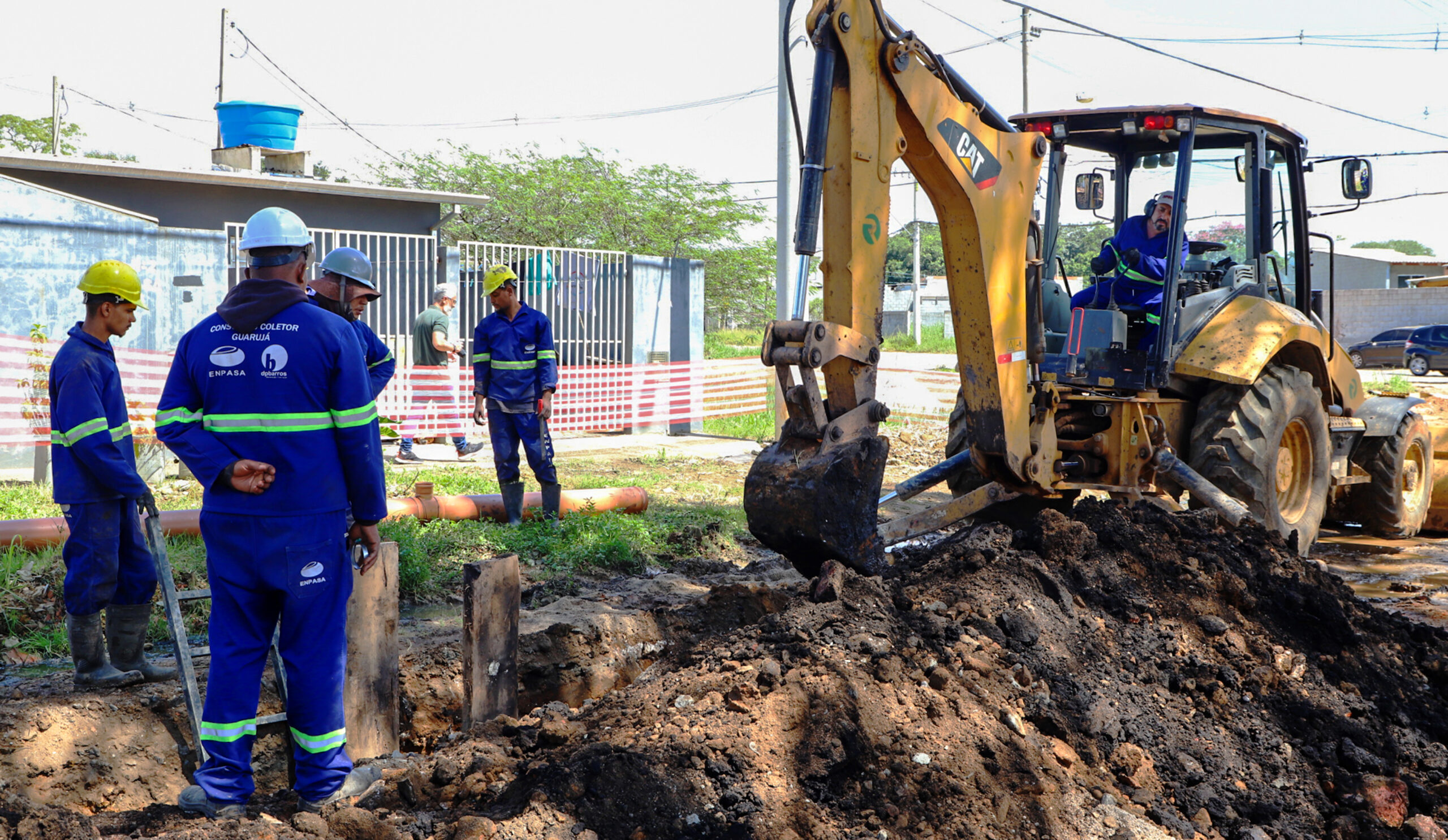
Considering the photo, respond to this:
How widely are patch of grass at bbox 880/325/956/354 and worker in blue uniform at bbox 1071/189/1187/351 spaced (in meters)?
32.5

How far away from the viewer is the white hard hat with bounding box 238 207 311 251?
361cm

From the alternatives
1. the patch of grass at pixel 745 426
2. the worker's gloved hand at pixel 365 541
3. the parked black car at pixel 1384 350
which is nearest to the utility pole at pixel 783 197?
the patch of grass at pixel 745 426

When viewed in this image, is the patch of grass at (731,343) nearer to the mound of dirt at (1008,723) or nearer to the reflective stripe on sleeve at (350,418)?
the mound of dirt at (1008,723)

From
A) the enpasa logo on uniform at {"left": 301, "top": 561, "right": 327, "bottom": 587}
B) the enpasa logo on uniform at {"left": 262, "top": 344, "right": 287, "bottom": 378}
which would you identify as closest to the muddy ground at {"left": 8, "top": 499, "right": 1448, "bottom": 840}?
the enpasa logo on uniform at {"left": 301, "top": 561, "right": 327, "bottom": 587}

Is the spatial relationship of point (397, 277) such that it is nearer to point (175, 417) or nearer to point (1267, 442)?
point (1267, 442)

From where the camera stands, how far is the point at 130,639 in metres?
4.84

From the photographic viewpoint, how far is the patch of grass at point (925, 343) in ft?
135

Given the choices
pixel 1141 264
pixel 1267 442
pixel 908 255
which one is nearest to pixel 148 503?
pixel 1141 264

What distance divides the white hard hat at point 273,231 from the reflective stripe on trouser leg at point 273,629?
89cm

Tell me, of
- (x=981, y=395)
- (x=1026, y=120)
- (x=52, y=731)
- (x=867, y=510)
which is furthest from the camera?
(x=1026, y=120)

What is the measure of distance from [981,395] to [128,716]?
13.7 ft

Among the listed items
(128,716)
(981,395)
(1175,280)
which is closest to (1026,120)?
(1175,280)

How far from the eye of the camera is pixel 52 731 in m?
4.18

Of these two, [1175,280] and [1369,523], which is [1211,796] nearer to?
[1175,280]
